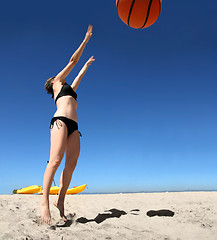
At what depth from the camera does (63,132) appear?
12.4 ft

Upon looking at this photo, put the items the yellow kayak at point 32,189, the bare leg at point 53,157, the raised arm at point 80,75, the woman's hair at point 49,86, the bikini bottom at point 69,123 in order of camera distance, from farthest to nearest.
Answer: the yellow kayak at point 32,189 → the raised arm at point 80,75 → the woman's hair at point 49,86 → the bikini bottom at point 69,123 → the bare leg at point 53,157

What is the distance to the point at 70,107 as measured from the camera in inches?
158

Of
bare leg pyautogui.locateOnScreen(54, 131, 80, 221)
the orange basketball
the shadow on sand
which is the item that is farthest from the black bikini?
the orange basketball

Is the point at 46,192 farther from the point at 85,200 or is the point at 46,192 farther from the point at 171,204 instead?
the point at 171,204

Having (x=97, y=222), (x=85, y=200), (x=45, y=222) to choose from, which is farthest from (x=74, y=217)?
(x=85, y=200)

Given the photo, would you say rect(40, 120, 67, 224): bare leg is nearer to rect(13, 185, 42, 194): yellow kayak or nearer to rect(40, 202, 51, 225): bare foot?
rect(40, 202, 51, 225): bare foot

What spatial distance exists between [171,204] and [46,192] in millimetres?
2787

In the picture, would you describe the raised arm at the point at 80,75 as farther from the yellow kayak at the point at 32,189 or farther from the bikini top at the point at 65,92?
the yellow kayak at the point at 32,189

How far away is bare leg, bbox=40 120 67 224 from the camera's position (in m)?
3.45

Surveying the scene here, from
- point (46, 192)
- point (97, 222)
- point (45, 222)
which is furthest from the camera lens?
point (97, 222)

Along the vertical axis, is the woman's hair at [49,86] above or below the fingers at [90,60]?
below

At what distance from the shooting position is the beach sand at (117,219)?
308 cm

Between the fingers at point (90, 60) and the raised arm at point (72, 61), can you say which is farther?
the fingers at point (90, 60)

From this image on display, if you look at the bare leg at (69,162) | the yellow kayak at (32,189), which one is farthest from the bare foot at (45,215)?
the yellow kayak at (32,189)
